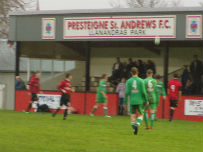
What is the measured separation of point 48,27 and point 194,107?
26.0 ft

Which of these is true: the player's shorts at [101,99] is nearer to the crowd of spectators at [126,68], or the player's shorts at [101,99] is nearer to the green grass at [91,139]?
the crowd of spectators at [126,68]

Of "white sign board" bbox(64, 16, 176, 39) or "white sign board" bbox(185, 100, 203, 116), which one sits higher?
"white sign board" bbox(64, 16, 176, 39)

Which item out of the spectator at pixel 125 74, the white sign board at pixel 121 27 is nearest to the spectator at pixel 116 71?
the spectator at pixel 125 74

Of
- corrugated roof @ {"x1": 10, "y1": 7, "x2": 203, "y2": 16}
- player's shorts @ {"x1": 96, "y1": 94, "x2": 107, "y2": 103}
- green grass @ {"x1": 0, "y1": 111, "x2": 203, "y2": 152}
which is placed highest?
corrugated roof @ {"x1": 10, "y1": 7, "x2": 203, "y2": 16}

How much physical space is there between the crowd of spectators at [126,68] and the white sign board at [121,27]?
181 centimetres

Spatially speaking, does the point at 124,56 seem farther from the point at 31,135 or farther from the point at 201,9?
the point at 31,135

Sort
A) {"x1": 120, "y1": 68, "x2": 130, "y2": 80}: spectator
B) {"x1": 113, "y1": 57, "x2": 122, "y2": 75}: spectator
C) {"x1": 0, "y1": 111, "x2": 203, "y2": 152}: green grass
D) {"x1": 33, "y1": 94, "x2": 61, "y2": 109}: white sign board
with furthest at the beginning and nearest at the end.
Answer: {"x1": 113, "y1": 57, "x2": 122, "y2": 75}: spectator, {"x1": 33, "y1": 94, "x2": 61, "y2": 109}: white sign board, {"x1": 120, "y1": 68, "x2": 130, "y2": 80}: spectator, {"x1": 0, "y1": 111, "x2": 203, "y2": 152}: green grass

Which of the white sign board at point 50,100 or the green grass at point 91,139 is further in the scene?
the white sign board at point 50,100

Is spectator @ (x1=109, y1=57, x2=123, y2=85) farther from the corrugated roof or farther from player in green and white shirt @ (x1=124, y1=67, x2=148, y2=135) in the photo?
player in green and white shirt @ (x1=124, y1=67, x2=148, y2=135)

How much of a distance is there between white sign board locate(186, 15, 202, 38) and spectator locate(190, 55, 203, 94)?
139cm

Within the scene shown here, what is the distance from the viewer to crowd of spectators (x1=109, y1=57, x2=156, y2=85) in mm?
23422

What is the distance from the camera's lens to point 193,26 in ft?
68.9

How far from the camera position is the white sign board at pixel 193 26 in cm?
2086

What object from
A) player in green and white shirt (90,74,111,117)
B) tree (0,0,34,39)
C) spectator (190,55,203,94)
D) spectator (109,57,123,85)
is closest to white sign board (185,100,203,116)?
spectator (190,55,203,94)
